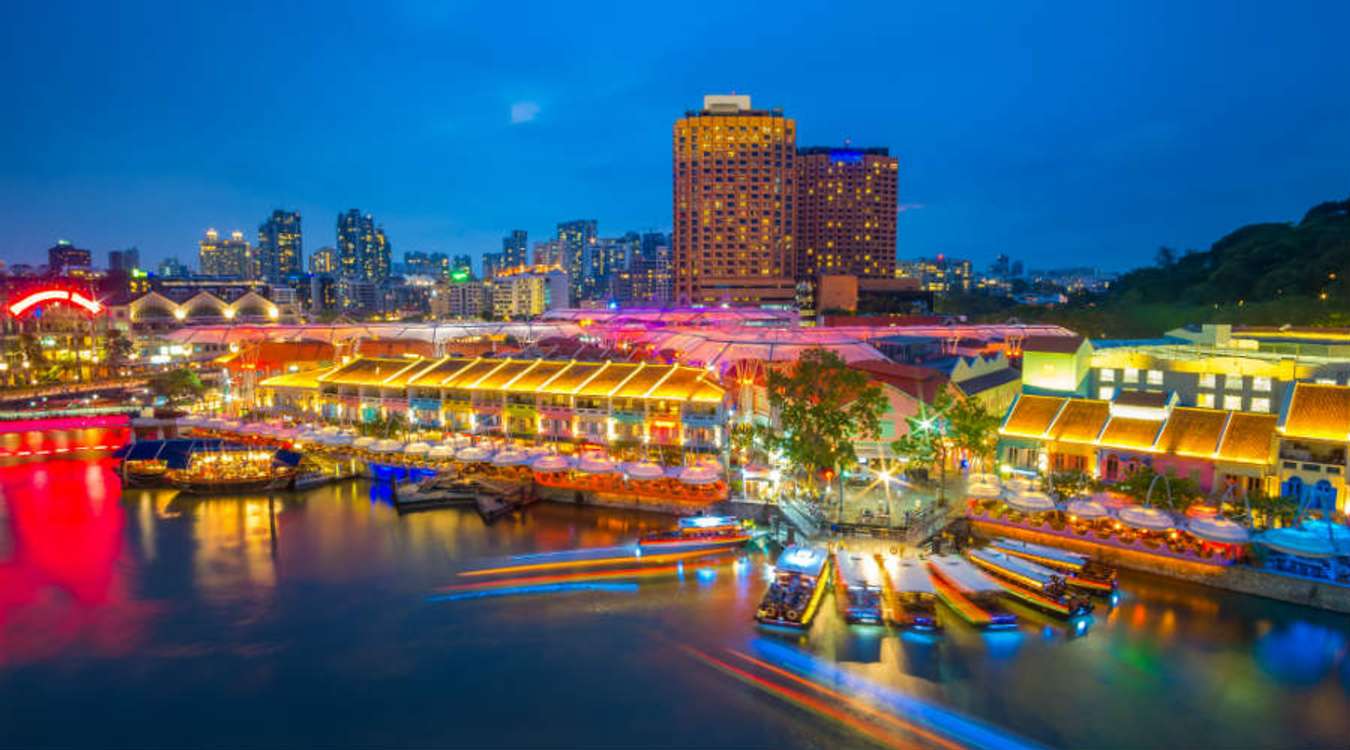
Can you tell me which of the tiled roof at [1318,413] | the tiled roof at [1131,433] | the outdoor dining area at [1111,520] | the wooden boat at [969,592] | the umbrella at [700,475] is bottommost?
the wooden boat at [969,592]

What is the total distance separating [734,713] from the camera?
43.4 feet

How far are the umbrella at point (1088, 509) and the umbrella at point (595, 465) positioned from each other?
43.9 ft

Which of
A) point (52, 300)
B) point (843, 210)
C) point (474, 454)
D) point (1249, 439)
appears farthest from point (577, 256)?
point (1249, 439)

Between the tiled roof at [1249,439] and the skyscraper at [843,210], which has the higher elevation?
the skyscraper at [843,210]

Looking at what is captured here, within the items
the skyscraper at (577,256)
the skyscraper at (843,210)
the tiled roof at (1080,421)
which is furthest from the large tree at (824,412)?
the skyscraper at (577,256)

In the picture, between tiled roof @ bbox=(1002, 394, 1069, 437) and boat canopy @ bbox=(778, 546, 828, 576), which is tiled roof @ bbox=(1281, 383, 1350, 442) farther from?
boat canopy @ bbox=(778, 546, 828, 576)

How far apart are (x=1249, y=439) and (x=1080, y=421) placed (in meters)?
4.00

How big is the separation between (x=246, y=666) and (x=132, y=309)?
57.5m

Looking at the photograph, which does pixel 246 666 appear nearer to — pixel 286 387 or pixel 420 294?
pixel 286 387

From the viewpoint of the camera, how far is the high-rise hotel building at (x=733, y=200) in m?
90.9

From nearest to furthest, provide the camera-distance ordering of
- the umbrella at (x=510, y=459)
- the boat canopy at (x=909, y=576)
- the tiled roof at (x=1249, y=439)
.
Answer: the boat canopy at (x=909, y=576)
the tiled roof at (x=1249, y=439)
the umbrella at (x=510, y=459)

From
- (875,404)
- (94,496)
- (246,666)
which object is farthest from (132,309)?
(875,404)

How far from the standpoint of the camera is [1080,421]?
876 inches

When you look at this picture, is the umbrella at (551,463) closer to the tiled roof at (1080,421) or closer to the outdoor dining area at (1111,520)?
the outdoor dining area at (1111,520)
